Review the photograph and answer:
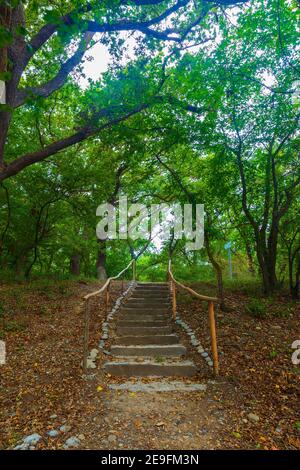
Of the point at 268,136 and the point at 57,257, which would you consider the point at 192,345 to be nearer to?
the point at 268,136

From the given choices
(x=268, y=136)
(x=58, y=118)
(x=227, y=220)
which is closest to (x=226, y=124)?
(x=268, y=136)

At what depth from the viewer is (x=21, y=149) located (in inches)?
352

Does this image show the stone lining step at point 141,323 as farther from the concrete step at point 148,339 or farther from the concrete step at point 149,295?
the concrete step at point 149,295

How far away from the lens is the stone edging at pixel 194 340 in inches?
187

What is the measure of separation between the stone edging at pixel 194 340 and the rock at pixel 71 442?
238 cm

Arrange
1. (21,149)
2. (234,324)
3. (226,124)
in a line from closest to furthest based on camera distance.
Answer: (234,324) → (226,124) → (21,149)

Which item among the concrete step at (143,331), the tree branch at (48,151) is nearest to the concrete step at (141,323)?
the concrete step at (143,331)

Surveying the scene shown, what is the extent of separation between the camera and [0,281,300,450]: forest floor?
2.92m

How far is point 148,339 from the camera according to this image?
18.8 ft

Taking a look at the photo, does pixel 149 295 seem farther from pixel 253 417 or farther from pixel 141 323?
pixel 253 417

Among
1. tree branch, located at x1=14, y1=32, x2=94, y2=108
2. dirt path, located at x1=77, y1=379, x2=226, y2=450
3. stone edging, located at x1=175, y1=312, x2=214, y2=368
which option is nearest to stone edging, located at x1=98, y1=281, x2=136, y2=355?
dirt path, located at x1=77, y1=379, x2=226, y2=450

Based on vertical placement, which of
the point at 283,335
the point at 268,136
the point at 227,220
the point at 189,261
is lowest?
the point at 283,335

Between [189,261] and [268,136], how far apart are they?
13201 millimetres

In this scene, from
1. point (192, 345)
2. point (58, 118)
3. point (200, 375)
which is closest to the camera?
point (200, 375)
